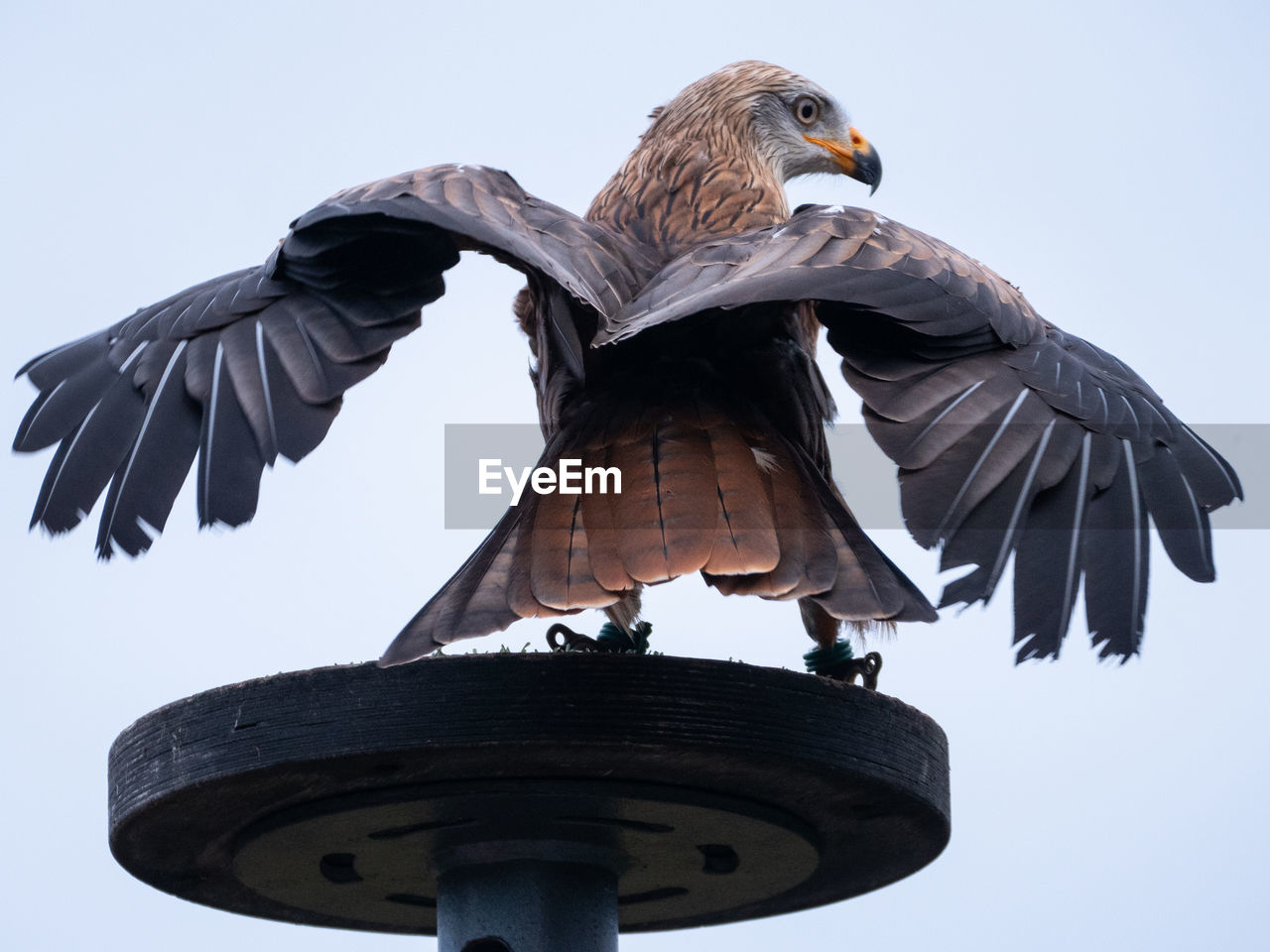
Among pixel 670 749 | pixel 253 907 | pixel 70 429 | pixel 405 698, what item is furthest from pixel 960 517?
pixel 253 907

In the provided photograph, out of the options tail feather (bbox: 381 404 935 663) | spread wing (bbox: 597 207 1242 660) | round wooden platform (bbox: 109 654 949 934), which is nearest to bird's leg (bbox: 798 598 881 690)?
round wooden platform (bbox: 109 654 949 934)

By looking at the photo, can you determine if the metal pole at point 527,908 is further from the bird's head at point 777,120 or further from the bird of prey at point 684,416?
the bird's head at point 777,120

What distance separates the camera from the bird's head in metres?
5.77

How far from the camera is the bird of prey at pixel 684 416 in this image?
334 centimetres

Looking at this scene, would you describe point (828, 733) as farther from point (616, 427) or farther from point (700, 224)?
point (700, 224)

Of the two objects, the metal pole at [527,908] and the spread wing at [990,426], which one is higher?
the spread wing at [990,426]

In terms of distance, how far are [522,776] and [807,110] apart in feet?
10.2

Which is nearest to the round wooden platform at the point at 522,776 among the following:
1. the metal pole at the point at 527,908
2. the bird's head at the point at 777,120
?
the metal pole at the point at 527,908

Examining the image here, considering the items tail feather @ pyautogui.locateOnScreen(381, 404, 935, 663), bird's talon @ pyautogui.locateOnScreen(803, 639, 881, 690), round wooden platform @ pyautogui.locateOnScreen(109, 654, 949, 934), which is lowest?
round wooden platform @ pyautogui.locateOnScreen(109, 654, 949, 934)

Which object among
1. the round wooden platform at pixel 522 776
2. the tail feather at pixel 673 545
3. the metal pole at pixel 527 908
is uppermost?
the tail feather at pixel 673 545

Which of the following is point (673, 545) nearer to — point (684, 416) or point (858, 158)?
point (684, 416)

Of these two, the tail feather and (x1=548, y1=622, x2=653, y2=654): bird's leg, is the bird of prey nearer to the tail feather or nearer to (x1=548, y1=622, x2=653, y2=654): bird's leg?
the tail feather

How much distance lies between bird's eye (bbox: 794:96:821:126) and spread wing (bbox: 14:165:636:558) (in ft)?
7.36

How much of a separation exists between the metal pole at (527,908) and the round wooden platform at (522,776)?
46mm
